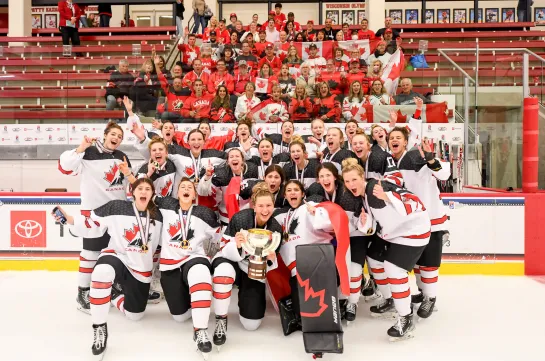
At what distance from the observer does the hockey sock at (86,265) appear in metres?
4.30

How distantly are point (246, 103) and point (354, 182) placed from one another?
369cm

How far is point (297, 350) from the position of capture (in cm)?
349

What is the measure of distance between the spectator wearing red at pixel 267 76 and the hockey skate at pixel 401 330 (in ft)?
13.7

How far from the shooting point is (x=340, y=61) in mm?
7566

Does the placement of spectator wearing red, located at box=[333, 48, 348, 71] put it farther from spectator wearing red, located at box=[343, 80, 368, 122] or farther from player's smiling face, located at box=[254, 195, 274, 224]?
player's smiling face, located at box=[254, 195, 274, 224]

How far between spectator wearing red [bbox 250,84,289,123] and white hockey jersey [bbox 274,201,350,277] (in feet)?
10.4

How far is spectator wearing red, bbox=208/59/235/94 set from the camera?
7.25 meters

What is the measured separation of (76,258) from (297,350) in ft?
10.8

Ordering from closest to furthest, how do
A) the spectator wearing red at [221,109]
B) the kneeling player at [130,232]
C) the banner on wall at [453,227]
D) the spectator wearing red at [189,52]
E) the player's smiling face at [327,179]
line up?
the kneeling player at [130,232], the player's smiling face at [327,179], the banner on wall at [453,227], the spectator wearing red at [221,109], the spectator wearing red at [189,52]

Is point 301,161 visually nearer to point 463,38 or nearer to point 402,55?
point 402,55

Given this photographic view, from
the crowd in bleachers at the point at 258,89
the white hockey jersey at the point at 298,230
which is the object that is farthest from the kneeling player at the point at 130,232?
the crowd in bleachers at the point at 258,89

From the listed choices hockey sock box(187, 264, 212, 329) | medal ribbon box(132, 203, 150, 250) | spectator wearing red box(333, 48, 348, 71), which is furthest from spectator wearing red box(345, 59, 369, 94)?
hockey sock box(187, 264, 212, 329)

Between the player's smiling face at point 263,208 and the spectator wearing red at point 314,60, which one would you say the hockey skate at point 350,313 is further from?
the spectator wearing red at point 314,60

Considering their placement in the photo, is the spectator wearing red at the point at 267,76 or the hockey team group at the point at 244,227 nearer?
the hockey team group at the point at 244,227
